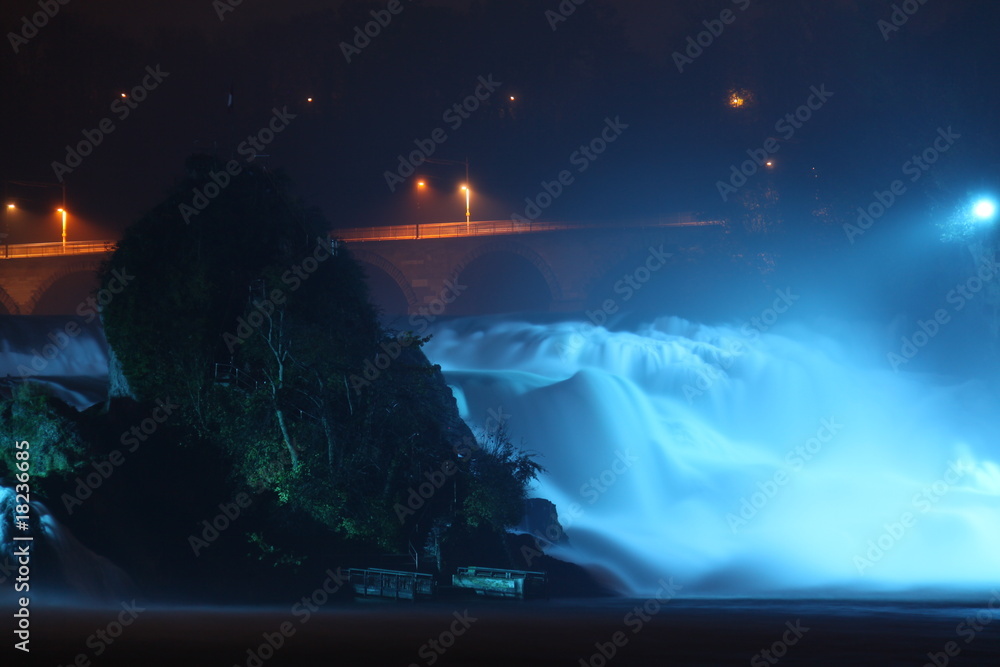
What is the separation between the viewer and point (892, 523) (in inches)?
1230

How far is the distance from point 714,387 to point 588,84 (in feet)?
135

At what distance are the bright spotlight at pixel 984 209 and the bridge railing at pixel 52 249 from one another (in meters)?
44.5

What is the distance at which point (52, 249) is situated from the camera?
6081 centimetres

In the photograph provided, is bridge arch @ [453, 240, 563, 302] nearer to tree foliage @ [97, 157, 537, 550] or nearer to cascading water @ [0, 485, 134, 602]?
tree foliage @ [97, 157, 537, 550]

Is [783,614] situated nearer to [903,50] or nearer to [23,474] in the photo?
[23,474]

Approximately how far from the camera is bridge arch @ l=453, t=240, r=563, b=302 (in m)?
61.5

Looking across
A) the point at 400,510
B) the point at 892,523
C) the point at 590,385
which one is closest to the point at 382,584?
the point at 400,510

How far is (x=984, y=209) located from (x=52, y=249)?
4841cm

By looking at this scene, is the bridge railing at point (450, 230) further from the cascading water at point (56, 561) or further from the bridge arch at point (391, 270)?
the cascading water at point (56, 561)

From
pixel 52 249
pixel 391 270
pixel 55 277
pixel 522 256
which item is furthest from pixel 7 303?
pixel 522 256

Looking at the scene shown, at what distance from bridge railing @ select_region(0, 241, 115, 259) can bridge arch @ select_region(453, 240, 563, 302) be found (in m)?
19.7

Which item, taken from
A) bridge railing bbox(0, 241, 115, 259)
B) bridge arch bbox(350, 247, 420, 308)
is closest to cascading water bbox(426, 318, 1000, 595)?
bridge arch bbox(350, 247, 420, 308)

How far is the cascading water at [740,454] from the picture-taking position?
27.4 metres

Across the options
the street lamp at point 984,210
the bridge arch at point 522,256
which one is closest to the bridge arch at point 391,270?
the bridge arch at point 522,256
